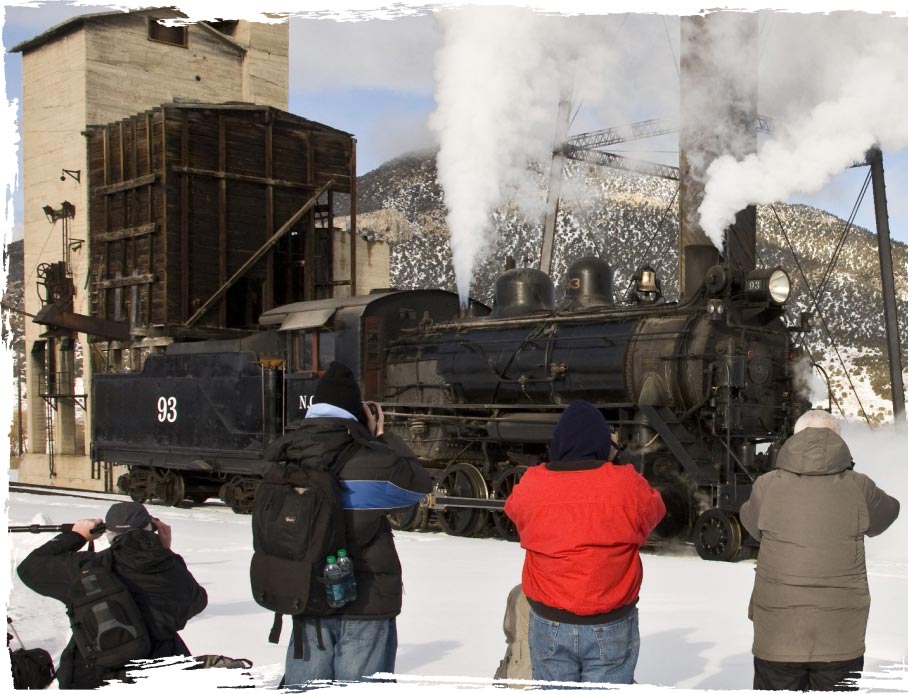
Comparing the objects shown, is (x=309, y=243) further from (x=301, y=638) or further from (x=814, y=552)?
(x=814, y=552)

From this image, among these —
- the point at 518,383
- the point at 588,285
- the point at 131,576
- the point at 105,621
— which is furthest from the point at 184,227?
the point at 105,621

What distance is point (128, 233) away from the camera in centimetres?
2423

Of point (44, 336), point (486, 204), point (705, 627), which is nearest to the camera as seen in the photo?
point (705, 627)

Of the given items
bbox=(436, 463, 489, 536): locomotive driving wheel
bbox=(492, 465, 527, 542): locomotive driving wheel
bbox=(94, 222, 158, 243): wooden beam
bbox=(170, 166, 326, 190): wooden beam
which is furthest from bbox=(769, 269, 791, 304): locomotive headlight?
bbox=(94, 222, 158, 243): wooden beam

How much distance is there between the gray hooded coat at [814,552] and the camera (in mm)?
4285

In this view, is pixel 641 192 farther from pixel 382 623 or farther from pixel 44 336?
pixel 382 623

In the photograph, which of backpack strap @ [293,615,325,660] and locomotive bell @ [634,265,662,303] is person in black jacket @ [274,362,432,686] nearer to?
backpack strap @ [293,615,325,660]

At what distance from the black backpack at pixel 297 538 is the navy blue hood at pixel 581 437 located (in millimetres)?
924

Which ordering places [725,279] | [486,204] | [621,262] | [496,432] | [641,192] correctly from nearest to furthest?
1. [725,279]
2. [496,432]
3. [486,204]
4. [621,262]
5. [641,192]

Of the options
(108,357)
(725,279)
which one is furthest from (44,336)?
(725,279)

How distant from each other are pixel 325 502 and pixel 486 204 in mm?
13856

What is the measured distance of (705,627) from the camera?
7.55 metres

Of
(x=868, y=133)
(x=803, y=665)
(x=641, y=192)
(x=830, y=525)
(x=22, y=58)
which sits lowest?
(x=803, y=665)

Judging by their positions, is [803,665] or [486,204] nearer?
[803,665]
